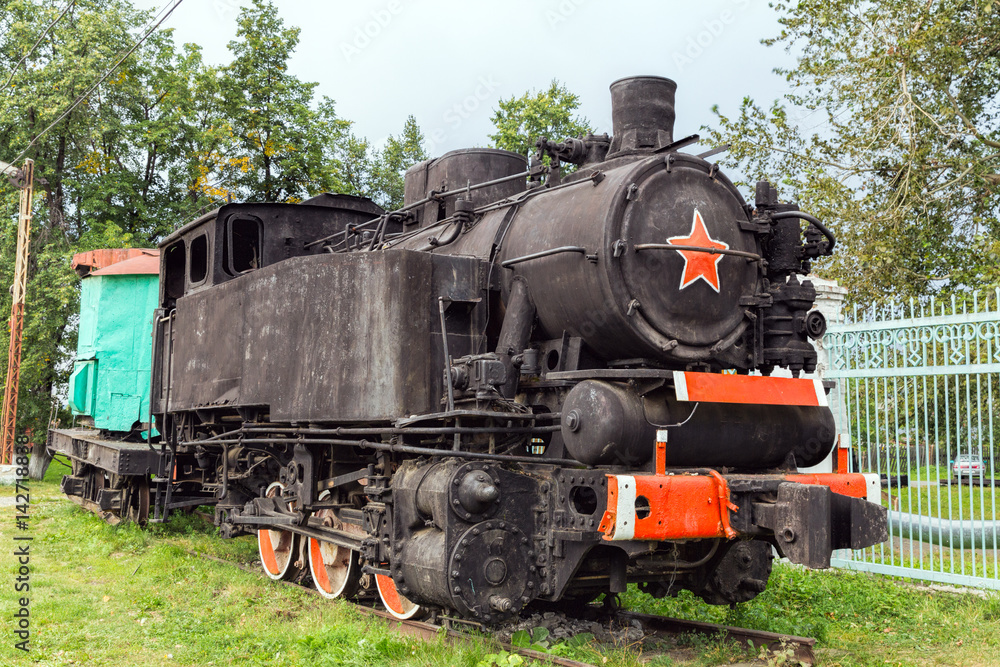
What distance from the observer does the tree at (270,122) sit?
737 inches

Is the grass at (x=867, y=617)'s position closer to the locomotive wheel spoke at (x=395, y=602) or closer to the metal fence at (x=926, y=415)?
the metal fence at (x=926, y=415)

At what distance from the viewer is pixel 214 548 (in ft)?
28.1

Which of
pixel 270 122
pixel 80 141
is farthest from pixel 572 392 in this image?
pixel 80 141

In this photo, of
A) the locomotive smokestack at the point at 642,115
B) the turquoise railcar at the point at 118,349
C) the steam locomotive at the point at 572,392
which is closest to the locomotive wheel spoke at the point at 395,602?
the steam locomotive at the point at 572,392

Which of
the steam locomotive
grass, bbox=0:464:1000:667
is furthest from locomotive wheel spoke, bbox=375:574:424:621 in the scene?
grass, bbox=0:464:1000:667

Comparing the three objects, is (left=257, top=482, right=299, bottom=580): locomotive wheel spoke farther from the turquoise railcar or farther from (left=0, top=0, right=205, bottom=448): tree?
(left=0, top=0, right=205, bottom=448): tree

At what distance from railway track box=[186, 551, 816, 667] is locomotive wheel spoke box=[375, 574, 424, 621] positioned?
0.05m

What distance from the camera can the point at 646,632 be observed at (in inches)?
210

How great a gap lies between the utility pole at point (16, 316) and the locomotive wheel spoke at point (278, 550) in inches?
379

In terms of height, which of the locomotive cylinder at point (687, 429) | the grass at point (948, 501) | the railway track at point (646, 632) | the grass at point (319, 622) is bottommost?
the grass at point (319, 622)

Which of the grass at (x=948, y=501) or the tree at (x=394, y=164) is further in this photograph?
the tree at (x=394, y=164)

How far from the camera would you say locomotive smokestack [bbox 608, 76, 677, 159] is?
16.8ft

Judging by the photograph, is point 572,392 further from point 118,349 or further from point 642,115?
point 118,349

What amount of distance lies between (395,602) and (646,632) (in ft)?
5.27
